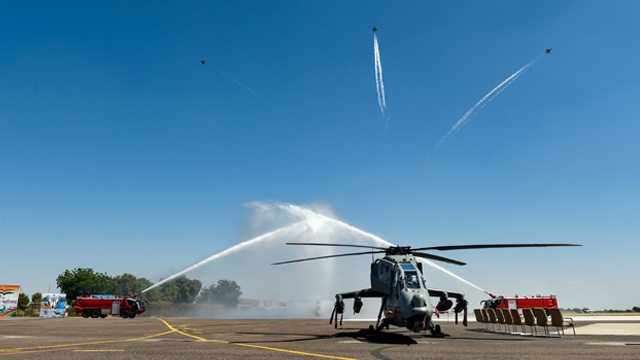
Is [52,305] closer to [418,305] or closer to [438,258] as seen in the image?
[438,258]

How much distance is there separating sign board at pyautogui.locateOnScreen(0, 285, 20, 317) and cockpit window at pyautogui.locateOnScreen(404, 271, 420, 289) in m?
75.3

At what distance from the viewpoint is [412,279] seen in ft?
63.7

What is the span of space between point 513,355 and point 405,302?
6287mm

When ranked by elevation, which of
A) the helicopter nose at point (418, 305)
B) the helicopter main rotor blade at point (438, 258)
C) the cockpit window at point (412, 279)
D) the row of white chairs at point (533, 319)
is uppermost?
the helicopter main rotor blade at point (438, 258)

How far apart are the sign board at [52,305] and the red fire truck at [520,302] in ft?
223

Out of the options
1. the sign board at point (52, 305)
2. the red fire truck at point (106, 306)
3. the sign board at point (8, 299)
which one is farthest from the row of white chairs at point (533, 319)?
the sign board at point (8, 299)

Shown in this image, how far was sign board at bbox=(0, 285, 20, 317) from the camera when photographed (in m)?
65.9

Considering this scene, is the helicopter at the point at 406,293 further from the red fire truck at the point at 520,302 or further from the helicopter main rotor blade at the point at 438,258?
the red fire truck at the point at 520,302

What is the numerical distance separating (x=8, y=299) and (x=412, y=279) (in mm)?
76126

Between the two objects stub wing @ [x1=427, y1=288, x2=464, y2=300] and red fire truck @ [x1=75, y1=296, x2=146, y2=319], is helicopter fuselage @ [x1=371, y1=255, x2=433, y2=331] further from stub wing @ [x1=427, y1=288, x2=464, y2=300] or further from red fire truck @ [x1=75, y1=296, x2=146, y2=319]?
red fire truck @ [x1=75, y1=296, x2=146, y2=319]

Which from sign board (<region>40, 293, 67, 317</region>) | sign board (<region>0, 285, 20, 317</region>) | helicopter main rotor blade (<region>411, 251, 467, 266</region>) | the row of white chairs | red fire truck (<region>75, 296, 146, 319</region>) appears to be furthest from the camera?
sign board (<region>40, 293, 67, 317</region>)

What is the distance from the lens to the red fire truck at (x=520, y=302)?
140 feet

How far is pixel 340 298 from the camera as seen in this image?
943 inches

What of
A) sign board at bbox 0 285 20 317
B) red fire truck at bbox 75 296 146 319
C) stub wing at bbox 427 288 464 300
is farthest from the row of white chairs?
sign board at bbox 0 285 20 317
